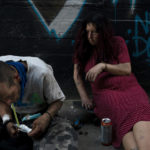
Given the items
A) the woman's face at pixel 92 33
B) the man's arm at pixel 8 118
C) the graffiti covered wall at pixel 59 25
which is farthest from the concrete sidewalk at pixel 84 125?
the woman's face at pixel 92 33

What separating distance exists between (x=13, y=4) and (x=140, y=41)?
1990mm

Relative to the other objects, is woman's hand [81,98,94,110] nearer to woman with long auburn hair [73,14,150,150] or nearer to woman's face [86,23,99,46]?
woman with long auburn hair [73,14,150,150]

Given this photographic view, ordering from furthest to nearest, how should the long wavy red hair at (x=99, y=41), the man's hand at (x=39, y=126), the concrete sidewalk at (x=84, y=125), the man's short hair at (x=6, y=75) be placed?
1. the long wavy red hair at (x=99, y=41)
2. the concrete sidewalk at (x=84, y=125)
3. the man's hand at (x=39, y=126)
4. the man's short hair at (x=6, y=75)

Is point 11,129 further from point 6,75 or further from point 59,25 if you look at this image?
point 59,25

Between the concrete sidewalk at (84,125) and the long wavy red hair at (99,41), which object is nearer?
the concrete sidewalk at (84,125)

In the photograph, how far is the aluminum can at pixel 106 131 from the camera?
2.03m

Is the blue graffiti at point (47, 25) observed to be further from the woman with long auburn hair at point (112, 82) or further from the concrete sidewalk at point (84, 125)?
the concrete sidewalk at point (84, 125)

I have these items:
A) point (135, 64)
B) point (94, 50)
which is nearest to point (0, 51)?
point (94, 50)

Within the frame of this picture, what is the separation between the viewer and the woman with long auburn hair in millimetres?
1898

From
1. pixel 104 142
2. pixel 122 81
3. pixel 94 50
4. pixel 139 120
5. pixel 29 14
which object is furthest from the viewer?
pixel 29 14

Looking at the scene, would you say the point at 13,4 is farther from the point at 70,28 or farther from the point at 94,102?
the point at 94,102

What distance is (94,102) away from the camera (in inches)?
99.3

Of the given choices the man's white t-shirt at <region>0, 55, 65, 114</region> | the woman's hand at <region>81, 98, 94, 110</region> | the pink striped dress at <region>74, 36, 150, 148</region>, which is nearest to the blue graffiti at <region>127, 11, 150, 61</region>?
the pink striped dress at <region>74, 36, 150, 148</region>

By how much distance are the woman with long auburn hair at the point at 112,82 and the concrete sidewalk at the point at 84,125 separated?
9.2 inches
